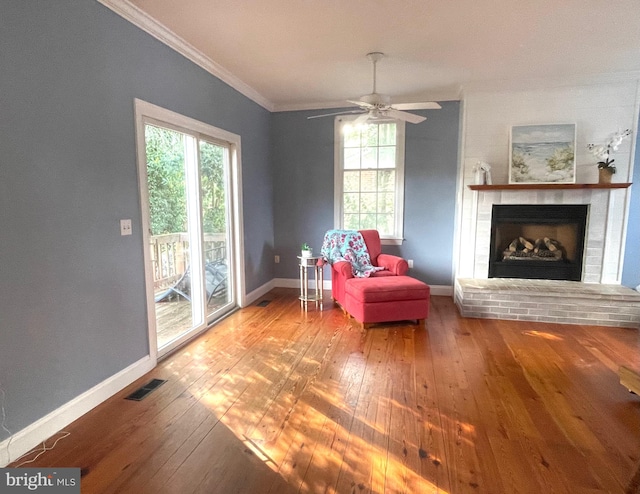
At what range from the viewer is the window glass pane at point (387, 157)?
4.75 m

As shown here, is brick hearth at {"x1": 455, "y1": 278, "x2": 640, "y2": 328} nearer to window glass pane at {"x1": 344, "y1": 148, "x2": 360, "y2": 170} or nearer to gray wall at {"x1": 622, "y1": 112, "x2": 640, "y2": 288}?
gray wall at {"x1": 622, "y1": 112, "x2": 640, "y2": 288}

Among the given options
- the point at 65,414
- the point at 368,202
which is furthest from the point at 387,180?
the point at 65,414

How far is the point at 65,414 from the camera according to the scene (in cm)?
202

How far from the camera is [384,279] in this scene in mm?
3762

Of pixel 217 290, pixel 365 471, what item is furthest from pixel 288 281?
pixel 365 471

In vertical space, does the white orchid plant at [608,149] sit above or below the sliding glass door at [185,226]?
above

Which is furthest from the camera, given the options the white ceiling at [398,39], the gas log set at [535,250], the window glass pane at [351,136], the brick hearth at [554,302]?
the window glass pane at [351,136]

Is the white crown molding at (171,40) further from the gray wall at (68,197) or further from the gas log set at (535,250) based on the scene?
the gas log set at (535,250)

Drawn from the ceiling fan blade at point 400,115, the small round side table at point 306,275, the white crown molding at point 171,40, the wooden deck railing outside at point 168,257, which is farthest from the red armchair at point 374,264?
the white crown molding at point 171,40

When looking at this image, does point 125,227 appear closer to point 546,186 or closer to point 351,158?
point 351,158

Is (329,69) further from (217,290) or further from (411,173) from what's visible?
(217,290)

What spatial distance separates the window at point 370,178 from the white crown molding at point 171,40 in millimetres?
1482

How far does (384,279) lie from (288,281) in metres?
1.87

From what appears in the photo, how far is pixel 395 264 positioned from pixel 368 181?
1.36m
